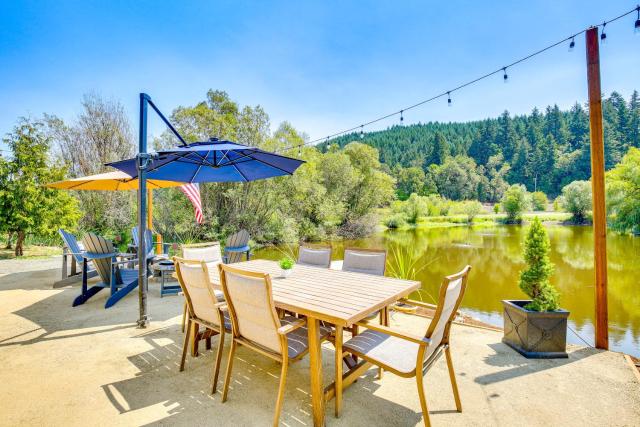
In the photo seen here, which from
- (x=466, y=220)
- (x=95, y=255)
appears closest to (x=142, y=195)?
(x=95, y=255)

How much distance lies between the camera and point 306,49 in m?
7.91

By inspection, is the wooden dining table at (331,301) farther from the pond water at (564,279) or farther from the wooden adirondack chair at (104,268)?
the pond water at (564,279)

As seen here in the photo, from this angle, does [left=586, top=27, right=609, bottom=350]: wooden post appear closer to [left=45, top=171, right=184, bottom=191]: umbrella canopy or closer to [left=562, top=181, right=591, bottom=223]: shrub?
[left=45, top=171, right=184, bottom=191]: umbrella canopy

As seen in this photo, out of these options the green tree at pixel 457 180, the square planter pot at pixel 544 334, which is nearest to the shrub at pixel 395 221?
the square planter pot at pixel 544 334

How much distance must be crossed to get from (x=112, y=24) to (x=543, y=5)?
761 cm

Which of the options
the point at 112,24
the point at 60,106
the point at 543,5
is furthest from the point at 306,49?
the point at 60,106

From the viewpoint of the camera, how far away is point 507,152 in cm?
5178

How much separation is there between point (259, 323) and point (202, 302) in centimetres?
69

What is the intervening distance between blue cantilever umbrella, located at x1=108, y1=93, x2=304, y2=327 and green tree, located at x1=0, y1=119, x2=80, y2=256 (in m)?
5.76

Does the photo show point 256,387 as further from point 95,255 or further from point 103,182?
point 103,182

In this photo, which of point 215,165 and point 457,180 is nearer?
point 215,165

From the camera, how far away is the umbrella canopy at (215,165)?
371 centimetres

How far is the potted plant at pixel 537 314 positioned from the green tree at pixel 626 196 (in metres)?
17.9

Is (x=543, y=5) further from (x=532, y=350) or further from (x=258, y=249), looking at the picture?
(x=258, y=249)
